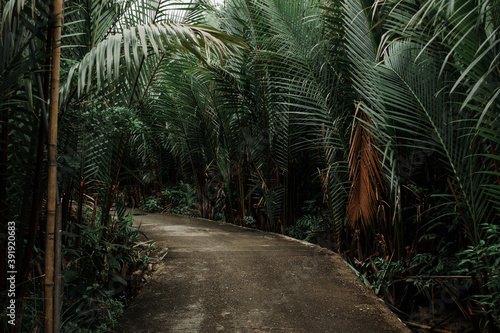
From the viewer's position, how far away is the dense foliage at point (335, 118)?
1.54 m

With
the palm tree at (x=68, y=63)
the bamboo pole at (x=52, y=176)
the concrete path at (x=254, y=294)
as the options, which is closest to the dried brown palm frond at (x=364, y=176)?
the concrete path at (x=254, y=294)

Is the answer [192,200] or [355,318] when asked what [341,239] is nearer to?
[355,318]

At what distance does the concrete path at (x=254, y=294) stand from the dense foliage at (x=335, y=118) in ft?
1.21

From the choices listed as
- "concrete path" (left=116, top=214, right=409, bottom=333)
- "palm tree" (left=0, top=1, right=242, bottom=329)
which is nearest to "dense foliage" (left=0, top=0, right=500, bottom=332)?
"palm tree" (left=0, top=1, right=242, bottom=329)

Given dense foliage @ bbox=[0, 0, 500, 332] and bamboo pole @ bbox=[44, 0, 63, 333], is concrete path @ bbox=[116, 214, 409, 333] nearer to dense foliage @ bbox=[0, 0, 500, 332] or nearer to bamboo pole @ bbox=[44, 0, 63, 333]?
dense foliage @ bbox=[0, 0, 500, 332]

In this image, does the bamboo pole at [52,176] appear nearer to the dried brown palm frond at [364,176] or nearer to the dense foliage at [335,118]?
the dense foliage at [335,118]

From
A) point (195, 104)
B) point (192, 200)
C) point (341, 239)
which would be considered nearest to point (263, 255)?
point (341, 239)

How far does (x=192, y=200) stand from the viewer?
21.4ft

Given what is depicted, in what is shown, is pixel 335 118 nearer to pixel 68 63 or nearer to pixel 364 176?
pixel 364 176

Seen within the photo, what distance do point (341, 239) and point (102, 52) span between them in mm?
2668

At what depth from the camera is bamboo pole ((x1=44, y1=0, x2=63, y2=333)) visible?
138 centimetres

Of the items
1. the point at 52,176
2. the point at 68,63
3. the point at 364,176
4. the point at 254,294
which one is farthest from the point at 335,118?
the point at 52,176

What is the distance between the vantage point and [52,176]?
1.39 meters

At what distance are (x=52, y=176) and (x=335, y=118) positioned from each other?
240cm
